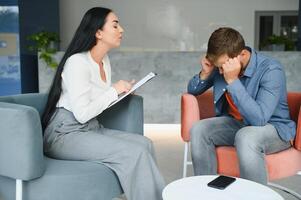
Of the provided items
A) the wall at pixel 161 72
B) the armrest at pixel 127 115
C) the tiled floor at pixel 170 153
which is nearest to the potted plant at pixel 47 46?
the wall at pixel 161 72

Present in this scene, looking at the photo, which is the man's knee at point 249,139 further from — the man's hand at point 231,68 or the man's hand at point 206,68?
the man's hand at point 206,68

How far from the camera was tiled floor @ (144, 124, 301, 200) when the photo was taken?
8.62ft

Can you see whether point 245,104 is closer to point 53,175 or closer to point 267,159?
point 267,159

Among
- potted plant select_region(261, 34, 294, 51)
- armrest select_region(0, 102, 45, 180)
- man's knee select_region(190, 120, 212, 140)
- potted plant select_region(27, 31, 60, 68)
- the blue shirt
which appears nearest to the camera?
armrest select_region(0, 102, 45, 180)

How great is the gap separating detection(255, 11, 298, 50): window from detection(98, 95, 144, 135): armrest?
5.53m

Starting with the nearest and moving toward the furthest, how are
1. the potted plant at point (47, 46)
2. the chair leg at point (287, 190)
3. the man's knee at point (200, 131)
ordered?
the man's knee at point (200, 131)
the chair leg at point (287, 190)
the potted plant at point (47, 46)

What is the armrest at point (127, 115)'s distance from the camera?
2125 mm

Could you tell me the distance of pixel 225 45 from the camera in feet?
5.94

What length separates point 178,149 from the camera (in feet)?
11.6

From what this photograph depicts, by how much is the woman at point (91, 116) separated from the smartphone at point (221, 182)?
0.33m

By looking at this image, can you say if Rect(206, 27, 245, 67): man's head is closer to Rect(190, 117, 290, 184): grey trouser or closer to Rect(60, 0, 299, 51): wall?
Rect(190, 117, 290, 184): grey trouser

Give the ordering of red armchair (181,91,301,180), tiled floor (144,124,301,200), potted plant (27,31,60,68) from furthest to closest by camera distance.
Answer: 1. potted plant (27,31,60,68)
2. tiled floor (144,124,301,200)
3. red armchair (181,91,301,180)

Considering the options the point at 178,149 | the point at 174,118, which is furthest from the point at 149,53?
the point at 178,149

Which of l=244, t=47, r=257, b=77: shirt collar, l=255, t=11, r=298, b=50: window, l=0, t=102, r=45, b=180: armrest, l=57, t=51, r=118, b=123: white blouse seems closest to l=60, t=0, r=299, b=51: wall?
l=255, t=11, r=298, b=50: window
